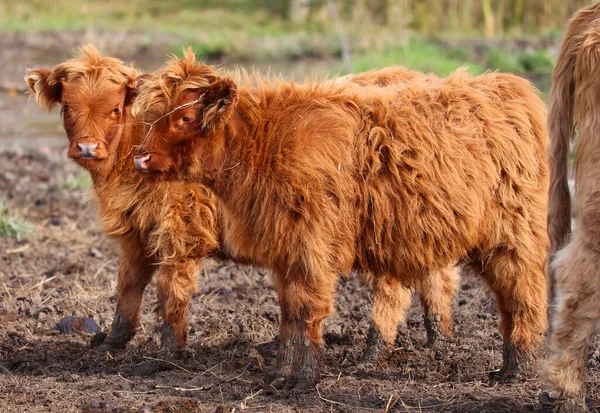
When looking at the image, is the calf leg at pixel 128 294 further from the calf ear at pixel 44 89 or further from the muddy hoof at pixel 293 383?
the muddy hoof at pixel 293 383

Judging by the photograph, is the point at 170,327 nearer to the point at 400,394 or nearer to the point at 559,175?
the point at 400,394

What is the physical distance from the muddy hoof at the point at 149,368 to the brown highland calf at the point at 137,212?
0.59 ft

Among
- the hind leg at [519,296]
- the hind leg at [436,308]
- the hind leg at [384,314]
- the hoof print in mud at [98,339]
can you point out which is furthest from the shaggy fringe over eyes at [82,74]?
the hind leg at [519,296]

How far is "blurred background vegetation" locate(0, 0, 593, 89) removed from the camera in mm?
17547

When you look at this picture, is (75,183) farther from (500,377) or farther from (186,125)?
(500,377)

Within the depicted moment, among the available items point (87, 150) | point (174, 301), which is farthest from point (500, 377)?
point (87, 150)

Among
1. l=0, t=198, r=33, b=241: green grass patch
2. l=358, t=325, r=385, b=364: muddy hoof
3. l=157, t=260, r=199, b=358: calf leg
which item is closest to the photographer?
l=157, t=260, r=199, b=358: calf leg

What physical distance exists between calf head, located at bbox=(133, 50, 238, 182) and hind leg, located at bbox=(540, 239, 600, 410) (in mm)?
2117

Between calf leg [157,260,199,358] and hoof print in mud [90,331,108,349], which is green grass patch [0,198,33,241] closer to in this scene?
hoof print in mud [90,331,108,349]

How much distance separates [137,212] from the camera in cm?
633

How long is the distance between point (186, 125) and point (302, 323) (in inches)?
54.1

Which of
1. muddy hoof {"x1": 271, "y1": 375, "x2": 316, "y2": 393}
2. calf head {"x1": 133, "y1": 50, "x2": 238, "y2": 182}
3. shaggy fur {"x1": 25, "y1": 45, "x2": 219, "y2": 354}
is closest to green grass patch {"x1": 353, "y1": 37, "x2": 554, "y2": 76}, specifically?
shaggy fur {"x1": 25, "y1": 45, "x2": 219, "y2": 354}

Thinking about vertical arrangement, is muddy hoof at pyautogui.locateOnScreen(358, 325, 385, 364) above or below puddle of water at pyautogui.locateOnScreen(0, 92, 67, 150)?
above

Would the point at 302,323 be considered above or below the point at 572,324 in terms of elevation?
below
